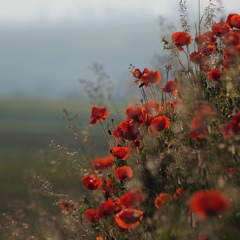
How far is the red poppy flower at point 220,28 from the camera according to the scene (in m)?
4.03

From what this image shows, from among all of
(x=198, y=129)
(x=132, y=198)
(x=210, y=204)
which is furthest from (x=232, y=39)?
(x=210, y=204)

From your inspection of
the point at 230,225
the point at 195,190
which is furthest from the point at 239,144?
the point at 230,225

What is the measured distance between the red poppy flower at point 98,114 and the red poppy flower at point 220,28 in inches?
31.9

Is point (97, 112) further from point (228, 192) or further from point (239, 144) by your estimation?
point (228, 192)

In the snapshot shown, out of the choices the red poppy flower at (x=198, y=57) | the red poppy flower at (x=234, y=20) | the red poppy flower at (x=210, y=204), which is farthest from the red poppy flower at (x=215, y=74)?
the red poppy flower at (x=210, y=204)

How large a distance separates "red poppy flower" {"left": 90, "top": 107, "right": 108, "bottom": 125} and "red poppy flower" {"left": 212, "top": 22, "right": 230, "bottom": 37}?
81 cm

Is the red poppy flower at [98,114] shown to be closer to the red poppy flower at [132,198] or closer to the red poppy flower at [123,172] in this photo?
the red poppy flower at [123,172]

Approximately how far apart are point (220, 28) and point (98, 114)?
35.2 inches

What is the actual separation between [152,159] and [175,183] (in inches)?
15.1

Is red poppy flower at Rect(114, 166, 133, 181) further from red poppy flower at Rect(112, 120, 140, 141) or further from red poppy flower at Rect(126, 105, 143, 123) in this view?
red poppy flower at Rect(126, 105, 143, 123)

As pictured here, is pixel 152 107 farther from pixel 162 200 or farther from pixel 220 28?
pixel 162 200

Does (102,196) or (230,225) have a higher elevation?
(230,225)

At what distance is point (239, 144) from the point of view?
130 inches

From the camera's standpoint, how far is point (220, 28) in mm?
4047
